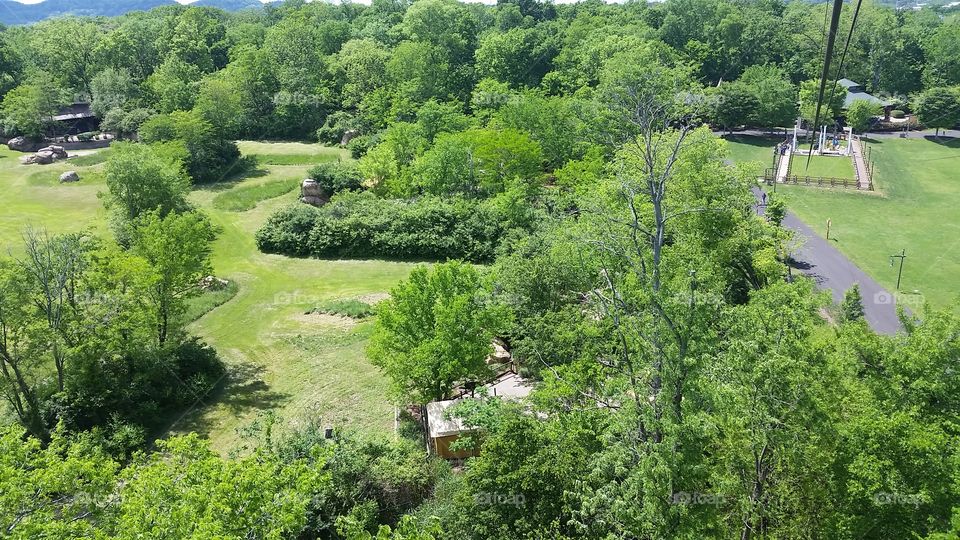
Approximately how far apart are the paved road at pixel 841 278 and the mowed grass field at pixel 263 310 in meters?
22.6

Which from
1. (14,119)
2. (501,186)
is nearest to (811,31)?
(501,186)

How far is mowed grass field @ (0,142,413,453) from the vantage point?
1048 inches

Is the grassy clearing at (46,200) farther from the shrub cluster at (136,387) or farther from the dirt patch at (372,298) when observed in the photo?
the shrub cluster at (136,387)

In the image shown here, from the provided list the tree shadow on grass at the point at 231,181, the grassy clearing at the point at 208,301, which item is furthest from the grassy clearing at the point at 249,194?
the grassy clearing at the point at 208,301

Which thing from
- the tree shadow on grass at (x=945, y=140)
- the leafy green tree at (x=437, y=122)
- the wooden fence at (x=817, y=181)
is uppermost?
the leafy green tree at (x=437, y=122)

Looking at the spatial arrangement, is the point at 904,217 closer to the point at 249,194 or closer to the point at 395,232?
the point at 395,232

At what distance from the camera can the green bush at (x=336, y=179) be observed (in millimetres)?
50312

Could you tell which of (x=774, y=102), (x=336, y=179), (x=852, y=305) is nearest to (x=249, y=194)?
(x=336, y=179)

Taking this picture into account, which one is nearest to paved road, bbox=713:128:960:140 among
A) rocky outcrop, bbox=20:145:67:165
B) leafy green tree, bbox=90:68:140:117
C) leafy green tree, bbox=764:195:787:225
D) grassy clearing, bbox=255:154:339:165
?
leafy green tree, bbox=764:195:787:225

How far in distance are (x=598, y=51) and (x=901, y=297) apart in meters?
40.4

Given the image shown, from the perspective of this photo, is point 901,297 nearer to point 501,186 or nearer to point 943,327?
point 943,327

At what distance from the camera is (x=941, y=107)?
6600 cm

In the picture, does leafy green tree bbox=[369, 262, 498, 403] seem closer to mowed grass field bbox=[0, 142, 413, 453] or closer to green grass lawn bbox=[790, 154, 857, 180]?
mowed grass field bbox=[0, 142, 413, 453]

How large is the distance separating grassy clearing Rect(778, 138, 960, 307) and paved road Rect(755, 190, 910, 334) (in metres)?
0.81
